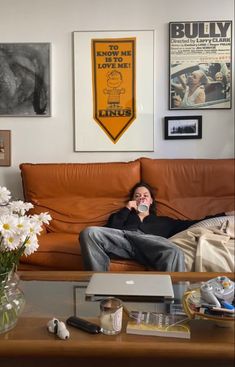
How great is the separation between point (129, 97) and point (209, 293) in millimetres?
2048

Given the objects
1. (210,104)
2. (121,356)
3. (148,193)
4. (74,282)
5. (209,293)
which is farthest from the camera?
(210,104)

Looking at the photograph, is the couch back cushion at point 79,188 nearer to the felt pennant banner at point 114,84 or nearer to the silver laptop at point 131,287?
the felt pennant banner at point 114,84

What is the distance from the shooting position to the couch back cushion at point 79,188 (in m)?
2.71

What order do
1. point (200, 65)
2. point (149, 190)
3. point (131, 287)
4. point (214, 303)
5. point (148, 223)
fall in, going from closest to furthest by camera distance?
point (214, 303) → point (131, 287) → point (148, 223) → point (149, 190) → point (200, 65)

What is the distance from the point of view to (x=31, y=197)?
2.77 meters

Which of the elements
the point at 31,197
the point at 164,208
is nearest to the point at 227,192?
the point at 164,208

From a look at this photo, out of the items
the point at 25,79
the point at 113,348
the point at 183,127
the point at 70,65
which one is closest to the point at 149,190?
the point at 183,127

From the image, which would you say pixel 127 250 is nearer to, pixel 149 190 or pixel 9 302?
pixel 149 190

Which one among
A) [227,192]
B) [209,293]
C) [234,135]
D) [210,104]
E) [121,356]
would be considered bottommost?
[121,356]

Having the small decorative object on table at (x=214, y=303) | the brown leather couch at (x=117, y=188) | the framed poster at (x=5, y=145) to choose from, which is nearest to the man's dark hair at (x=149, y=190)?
the brown leather couch at (x=117, y=188)

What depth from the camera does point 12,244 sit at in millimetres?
1062

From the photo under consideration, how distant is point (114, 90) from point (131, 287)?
1917 mm

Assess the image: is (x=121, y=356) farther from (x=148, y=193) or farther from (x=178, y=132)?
(x=178, y=132)

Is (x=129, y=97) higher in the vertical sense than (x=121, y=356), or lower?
higher
